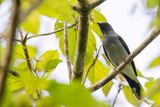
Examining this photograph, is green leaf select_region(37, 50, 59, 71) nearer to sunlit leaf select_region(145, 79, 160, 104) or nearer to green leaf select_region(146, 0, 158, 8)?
sunlit leaf select_region(145, 79, 160, 104)

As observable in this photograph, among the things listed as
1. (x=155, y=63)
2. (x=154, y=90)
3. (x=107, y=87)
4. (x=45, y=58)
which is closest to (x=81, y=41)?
(x=45, y=58)

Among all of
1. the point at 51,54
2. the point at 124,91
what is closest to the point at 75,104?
the point at 51,54

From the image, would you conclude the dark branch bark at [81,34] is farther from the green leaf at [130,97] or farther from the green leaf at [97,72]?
the green leaf at [130,97]

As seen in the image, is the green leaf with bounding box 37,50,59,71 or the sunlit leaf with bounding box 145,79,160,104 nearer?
the sunlit leaf with bounding box 145,79,160,104

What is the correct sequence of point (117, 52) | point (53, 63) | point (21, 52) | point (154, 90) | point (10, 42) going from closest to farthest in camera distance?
point (10, 42) < point (154, 90) < point (53, 63) < point (21, 52) < point (117, 52)

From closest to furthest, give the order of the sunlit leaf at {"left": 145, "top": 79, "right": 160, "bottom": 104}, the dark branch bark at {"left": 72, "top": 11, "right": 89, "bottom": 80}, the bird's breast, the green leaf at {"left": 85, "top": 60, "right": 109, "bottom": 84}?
1. the sunlit leaf at {"left": 145, "top": 79, "right": 160, "bottom": 104}
2. the dark branch bark at {"left": 72, "top": 11, "right": 89, "bottom": 80}
3. the green leaf at {"left": 85, "top": 60, "right": 109, "bottom": 84}
4. the bird's breast

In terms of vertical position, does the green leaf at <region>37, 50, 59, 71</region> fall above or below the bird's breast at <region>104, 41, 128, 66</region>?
below

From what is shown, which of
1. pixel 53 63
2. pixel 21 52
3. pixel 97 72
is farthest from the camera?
pixel 97 72

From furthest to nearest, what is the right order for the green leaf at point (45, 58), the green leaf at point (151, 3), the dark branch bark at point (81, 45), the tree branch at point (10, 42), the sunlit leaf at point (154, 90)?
the green leaf at point (45, 58) → the dark branch bark at point (81, 45) → the green leaf at point (151, 3) → the sunlit leaf at point (154, 90) → the tree branch at point (10, 42)

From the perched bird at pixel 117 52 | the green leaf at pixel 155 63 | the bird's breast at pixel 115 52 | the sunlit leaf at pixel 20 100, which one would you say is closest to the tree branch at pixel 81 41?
the green leaf at pixel 155 63

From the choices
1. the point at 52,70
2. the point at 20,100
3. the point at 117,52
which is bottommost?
the point at 20,100

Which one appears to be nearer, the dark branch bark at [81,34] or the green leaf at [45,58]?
the dark branch bark at [81,34]

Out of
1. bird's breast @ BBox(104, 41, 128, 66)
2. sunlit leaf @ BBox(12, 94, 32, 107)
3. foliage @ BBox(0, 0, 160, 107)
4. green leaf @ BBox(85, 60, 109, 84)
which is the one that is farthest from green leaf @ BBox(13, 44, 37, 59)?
bird's breast @ BBox(104, 41, 128, 66)

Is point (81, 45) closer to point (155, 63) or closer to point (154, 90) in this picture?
point (155, 63)
